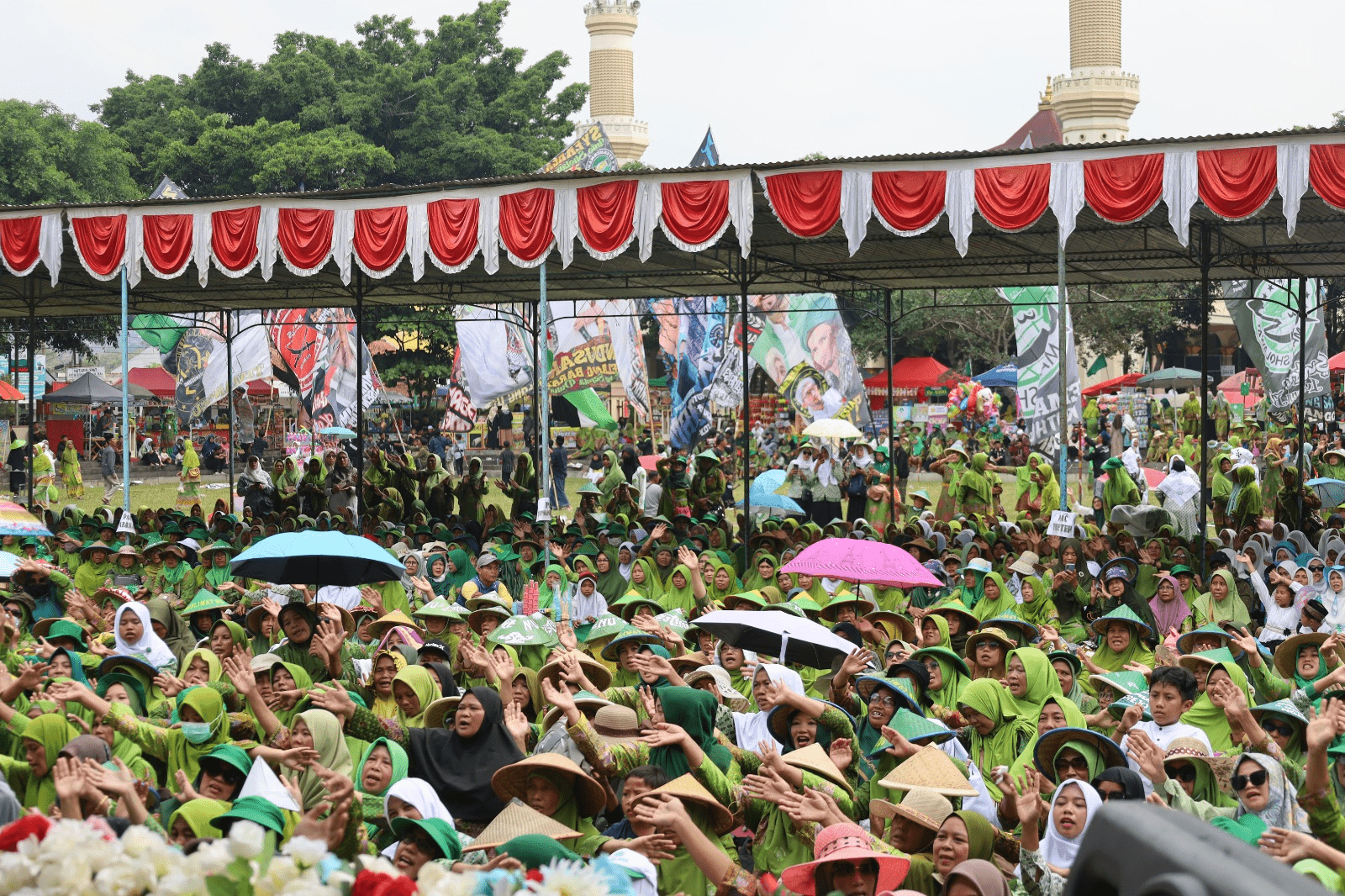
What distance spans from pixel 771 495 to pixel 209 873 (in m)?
12.1

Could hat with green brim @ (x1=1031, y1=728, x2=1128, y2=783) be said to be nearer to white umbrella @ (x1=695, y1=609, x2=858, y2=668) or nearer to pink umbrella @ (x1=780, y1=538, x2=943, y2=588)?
white umbrella @ (x1=695, y1=609, x2=858, y2=668)

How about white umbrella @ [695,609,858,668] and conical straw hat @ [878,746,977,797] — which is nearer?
conical straw hat @ [878,746,977,797]

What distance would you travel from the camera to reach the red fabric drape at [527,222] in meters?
12.6

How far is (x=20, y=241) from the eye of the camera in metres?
14.6

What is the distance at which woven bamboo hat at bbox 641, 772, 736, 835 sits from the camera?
4.86m

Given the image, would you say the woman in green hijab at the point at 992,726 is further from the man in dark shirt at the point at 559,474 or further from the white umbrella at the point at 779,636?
the man in dark shirt at the point at 559,474

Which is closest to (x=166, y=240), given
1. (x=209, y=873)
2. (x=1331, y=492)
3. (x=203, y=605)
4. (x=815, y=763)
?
(x=203, y=605)

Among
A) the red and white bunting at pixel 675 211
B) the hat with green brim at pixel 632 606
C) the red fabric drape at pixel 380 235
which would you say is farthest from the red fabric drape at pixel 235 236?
the hat with green brim at pixel 632 606

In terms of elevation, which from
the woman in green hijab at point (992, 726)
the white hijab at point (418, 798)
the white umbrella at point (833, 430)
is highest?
the white umbrella at point (833, 430)

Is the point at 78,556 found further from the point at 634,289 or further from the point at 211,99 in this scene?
the point at 211,99

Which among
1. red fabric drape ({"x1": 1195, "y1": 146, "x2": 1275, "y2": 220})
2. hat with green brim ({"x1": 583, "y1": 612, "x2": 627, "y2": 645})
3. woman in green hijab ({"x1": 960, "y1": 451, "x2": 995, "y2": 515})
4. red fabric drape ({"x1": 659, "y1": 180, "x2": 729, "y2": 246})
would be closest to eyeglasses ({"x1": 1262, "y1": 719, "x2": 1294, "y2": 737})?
hat with green brim ({"x1": 583, "y1": 612, "x2": 627, "y2": 645})

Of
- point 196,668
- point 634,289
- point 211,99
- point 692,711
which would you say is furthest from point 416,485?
point 211,99

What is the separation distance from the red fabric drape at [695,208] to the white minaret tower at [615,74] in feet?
126

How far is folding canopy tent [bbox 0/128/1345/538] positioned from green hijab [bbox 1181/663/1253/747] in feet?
16.6
